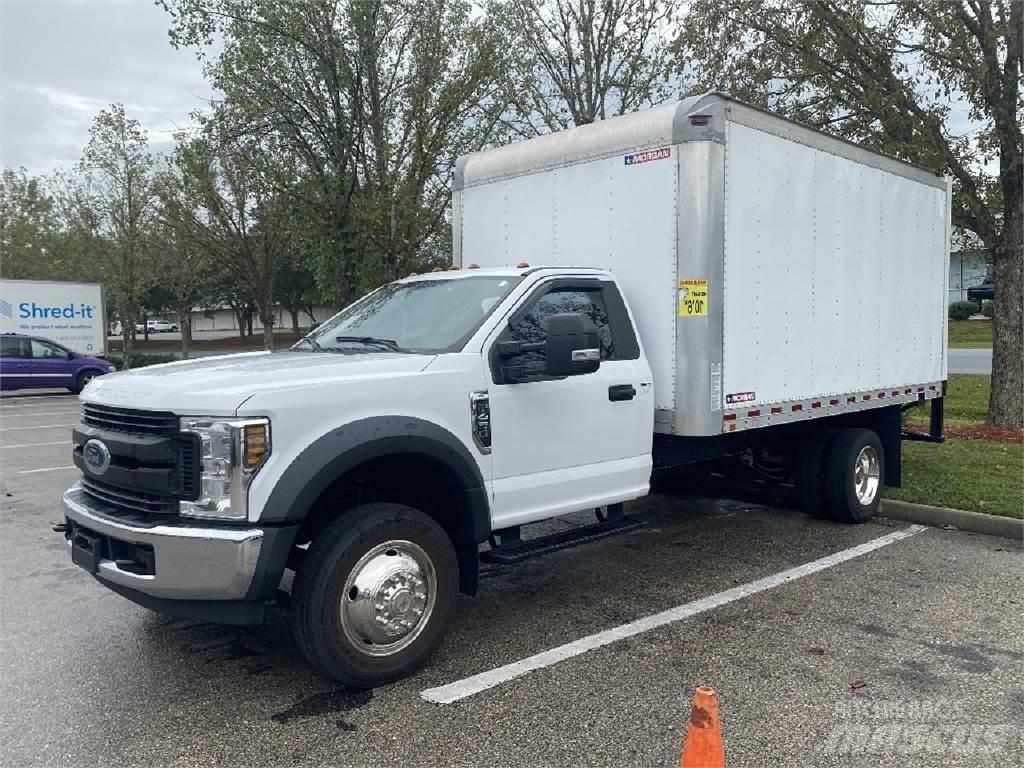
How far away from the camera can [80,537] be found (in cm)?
426

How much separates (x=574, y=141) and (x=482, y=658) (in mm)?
3625

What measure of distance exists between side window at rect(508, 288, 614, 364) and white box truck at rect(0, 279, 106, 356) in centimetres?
2462

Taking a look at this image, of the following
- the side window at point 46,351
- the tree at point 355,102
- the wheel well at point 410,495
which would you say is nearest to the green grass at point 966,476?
the wheel well at point 410,495

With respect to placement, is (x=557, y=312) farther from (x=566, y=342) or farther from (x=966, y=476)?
(x=966, y=476)

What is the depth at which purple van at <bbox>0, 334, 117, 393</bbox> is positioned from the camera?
71.8 feet

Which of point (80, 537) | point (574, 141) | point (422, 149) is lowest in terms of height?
point (80, 537)

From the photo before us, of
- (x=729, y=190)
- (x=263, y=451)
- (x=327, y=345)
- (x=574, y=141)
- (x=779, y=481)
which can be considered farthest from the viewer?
(x=779, y=481)

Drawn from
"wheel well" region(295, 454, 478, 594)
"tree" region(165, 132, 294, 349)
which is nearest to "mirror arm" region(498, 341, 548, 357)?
"wheel well" region(295, 454, 478, 594)

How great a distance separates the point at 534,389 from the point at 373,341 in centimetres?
99

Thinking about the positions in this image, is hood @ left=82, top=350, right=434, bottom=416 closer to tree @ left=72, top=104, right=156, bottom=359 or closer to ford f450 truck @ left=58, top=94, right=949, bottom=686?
ford f450 truck @ left=58, top=94, right=949, bottom=686

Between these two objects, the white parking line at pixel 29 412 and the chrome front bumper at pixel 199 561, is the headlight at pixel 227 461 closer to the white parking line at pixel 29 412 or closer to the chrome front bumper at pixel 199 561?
the chrome front bumper at pixel 199 561

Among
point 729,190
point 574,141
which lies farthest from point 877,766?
point 574,141

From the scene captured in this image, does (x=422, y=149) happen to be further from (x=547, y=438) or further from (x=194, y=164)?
(x=547, y=438)

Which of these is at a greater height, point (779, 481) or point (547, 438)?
point (547, 438)
